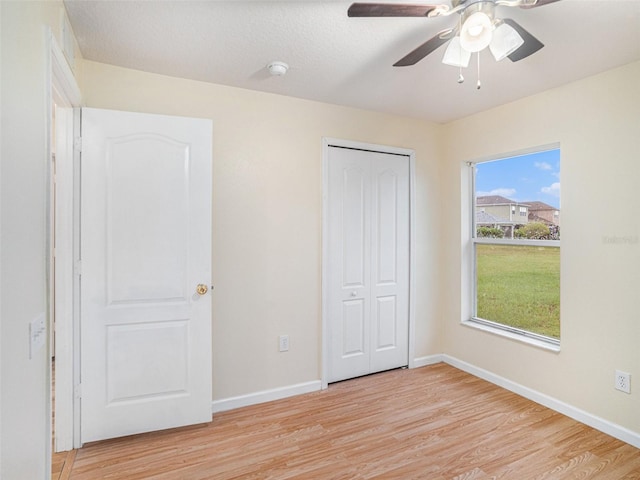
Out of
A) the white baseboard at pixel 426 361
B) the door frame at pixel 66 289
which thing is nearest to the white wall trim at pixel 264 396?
the door frame at pixel 66 289

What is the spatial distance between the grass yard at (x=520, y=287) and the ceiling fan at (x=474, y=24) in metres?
1.83

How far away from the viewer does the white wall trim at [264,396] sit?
2.70 m

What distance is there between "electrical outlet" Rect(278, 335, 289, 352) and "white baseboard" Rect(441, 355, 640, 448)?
1791 millimetres

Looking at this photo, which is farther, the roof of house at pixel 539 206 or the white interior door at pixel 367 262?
the white interior door at pixel 367 262

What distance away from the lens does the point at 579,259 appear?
257 cm

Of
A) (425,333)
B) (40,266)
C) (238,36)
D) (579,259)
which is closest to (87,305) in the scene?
(40,266)

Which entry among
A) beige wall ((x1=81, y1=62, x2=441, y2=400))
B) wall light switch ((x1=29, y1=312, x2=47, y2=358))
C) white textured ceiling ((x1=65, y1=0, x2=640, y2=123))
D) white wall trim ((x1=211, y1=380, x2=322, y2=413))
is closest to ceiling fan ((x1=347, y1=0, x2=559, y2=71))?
white textured ceiling ((x1=65, y1=0, x2=640, y2=123))

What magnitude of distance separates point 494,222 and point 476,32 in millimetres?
2217

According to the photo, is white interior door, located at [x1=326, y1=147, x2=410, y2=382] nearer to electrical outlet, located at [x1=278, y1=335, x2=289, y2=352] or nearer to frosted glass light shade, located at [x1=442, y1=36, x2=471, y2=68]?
electrical outlet, located at [x1=278, y1=335, x2=289, y2=352]

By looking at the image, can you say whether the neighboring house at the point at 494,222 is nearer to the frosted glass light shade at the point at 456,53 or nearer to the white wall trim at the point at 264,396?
the frosted glass light shade at the point at 456,53

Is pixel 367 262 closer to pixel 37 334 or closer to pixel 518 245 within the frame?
pixel 518 245

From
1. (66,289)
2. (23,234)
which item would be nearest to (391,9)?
(23,234)

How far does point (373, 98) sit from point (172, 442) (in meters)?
2.93

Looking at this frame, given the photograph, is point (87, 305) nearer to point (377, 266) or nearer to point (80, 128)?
point (80, 128)
